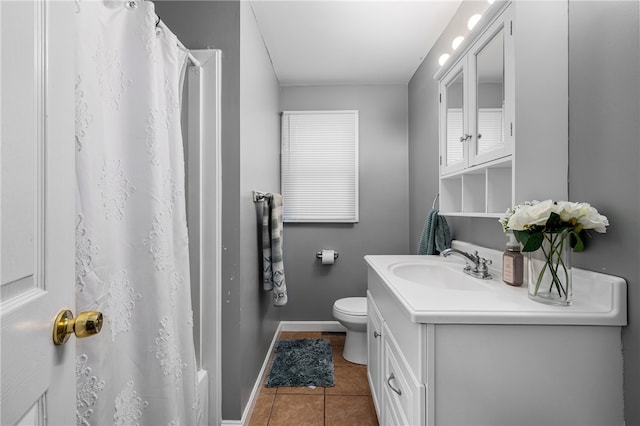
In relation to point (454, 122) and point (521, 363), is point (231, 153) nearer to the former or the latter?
point (454, 122)

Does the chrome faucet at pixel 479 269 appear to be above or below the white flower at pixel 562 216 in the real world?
below

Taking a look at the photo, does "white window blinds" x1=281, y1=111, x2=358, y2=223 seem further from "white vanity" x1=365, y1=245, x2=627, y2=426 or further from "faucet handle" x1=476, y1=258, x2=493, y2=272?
"white vanity" x1=365, y1=245, x2=627, y2=426

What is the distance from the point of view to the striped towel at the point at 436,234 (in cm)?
189

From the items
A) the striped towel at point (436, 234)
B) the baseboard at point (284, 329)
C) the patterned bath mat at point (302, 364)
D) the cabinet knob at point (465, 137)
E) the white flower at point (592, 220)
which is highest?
the cabinet knob at point (465, 137)

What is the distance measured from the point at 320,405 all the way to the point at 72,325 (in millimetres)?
1606

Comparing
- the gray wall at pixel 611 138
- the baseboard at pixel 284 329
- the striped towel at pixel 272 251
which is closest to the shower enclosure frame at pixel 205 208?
the baseboard at pixel 284 329

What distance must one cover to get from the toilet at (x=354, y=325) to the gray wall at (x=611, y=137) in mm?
1410

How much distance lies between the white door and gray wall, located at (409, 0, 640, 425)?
1335 mm

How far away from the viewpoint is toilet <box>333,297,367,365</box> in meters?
2.12

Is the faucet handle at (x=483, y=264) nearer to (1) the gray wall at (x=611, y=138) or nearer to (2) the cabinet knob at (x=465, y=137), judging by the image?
(1) the gray wall at (x=611, y=138)

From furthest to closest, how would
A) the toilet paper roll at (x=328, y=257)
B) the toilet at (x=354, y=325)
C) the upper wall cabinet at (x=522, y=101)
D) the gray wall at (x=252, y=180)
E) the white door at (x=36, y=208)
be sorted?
the toilet paper roll at (x=328, y=257) → the toilet at (x=354, y=325) → the gray wall at (x=252, y=180) → the upper wall cabinet at (x=522, y=101) → the white door at (x=36, y=208)

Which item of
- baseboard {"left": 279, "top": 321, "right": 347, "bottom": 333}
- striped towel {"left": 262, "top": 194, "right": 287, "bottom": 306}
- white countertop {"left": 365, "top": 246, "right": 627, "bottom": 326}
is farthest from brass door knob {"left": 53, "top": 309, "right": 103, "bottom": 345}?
baseboard {"left": 279, "top": 321, "right": 347, "bottom": 333}

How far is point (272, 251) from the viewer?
196cm

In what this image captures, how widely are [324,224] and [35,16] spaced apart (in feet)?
8.00
